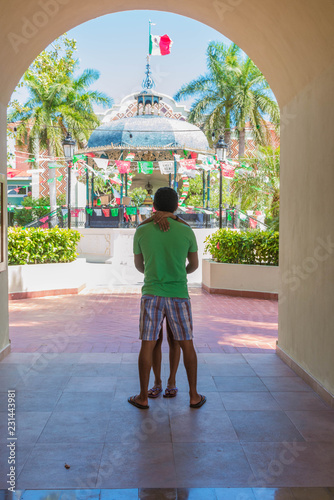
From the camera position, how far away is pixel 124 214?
19766mm

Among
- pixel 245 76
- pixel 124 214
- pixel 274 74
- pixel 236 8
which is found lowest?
pixel 124 214

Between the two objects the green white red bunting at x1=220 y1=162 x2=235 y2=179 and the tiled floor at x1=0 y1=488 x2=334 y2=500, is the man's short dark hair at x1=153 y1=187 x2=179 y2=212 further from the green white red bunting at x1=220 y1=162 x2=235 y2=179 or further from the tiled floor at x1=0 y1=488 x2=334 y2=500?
the green white red bunting at x1=220 y1=162 x2=235 y2=179

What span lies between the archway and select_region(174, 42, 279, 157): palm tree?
964 inches

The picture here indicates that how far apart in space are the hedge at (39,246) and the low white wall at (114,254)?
70.2 inches

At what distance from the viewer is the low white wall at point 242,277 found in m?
10.1

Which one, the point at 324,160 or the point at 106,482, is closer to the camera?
the point at 106,482

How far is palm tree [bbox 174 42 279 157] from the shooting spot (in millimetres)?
29844

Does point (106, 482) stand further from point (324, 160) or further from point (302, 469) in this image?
point (324, 160)

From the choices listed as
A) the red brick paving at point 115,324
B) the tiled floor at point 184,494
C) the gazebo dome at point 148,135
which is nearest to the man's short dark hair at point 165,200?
the tiled floor at point 184,494

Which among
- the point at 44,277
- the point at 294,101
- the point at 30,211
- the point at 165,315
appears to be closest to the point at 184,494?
the point at 165,315

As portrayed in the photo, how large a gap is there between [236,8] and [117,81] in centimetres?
3257

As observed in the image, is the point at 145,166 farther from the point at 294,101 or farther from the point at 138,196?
the point at 294,101

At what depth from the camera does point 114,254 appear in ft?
57.5

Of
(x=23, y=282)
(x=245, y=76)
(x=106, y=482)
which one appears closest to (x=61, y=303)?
(x=23, y=282)
